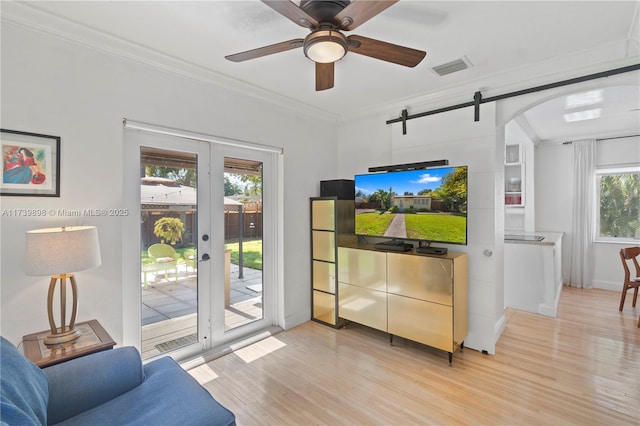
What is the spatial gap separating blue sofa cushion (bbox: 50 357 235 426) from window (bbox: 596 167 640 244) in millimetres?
6186

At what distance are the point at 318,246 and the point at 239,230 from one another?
3.19ft

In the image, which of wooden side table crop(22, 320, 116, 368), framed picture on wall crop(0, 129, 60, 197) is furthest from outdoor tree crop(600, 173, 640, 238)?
framed picture on wall crop(0, 129, 60, 197)

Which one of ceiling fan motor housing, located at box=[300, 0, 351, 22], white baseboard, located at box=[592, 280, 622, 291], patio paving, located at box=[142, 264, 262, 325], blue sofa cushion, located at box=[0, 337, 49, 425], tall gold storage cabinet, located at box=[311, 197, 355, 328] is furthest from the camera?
white baseboard, located at box=[592, 280, 622, 291]

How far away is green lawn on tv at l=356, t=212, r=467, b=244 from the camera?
105 inches

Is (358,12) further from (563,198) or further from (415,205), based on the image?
(563,198)

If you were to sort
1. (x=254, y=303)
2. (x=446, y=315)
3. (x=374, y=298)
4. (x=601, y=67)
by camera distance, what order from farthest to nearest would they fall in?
(x=254, y=303)
(x=374, y=298)
(x=446, y=315)
(x=601, y=67)

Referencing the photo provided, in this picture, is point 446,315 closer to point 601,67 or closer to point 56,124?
point 601,67

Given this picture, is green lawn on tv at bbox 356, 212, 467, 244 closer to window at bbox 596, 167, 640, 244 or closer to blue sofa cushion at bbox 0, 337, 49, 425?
blue sofa cushion at bbox 0, 337, 49, 425

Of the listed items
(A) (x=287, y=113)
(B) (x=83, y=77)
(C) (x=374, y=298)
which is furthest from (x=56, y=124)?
(C) (x=374, y=298)

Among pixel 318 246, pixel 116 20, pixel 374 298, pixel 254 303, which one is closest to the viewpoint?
pixel 116 20

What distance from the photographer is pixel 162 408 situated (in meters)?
1.37

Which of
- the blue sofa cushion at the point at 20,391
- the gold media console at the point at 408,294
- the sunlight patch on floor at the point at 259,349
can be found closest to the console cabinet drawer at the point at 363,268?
the gold media console at the point at 408,294

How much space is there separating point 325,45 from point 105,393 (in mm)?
2104

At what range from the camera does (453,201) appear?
8.75 feet
